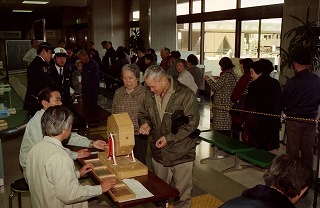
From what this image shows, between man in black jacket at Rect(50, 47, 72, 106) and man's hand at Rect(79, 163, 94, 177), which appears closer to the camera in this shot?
man's hand at Rect(79, 163, 94, 177)

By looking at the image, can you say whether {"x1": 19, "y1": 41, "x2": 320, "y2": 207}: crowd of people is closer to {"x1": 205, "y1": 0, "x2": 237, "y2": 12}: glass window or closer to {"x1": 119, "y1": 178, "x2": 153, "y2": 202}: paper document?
{"x1": 119, "y1": 178, "x2": 153, "y2": 202}: paper document

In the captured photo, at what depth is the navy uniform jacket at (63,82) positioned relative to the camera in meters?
6.18

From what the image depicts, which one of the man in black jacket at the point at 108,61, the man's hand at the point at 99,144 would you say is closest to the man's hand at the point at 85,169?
the man's hand at the point at 99,144

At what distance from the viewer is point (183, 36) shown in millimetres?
12742

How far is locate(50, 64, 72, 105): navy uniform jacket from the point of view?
20.3ft

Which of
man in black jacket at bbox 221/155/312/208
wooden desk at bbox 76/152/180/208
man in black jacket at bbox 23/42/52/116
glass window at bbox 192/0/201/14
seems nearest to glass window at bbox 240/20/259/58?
glass window at bbox 192/0/201/14

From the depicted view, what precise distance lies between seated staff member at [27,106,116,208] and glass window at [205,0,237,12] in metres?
8.68

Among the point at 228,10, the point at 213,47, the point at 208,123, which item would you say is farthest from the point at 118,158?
the point at 213,47

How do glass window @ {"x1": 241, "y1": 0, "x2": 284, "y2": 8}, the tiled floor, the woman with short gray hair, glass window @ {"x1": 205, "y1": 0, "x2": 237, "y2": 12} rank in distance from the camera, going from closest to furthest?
the woman with short gray hair < the tiled floor < glass window @ {"x1": 241, "y1": 0, "x2": 284, "y2": 8} < glass window @ {"x1": 205, "y1": 0, "x2": 237, "y2": 12}

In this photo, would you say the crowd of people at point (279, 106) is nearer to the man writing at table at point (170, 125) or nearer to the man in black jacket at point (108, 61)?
the man writing at table at point (170, 125)

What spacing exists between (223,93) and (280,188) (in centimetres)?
389

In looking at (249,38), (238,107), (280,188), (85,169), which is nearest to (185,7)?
(249,38)

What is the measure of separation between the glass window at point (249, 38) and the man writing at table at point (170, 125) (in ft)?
22.1

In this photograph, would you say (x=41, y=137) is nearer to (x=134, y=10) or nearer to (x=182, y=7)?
(x=182, y=7)
